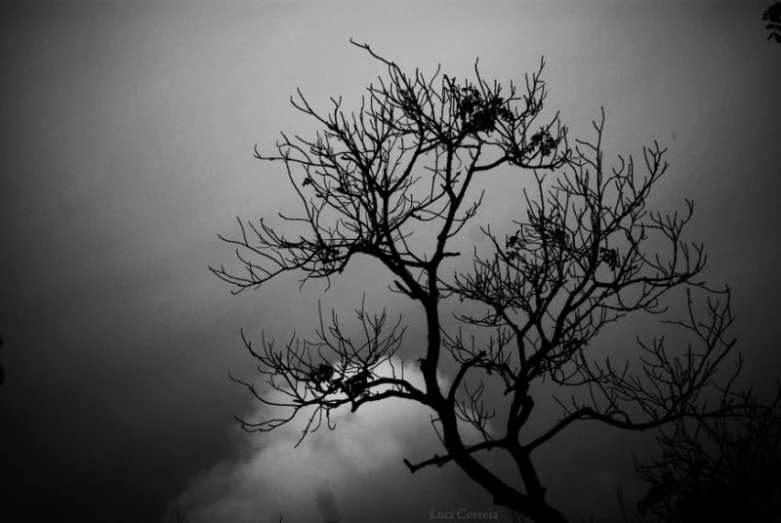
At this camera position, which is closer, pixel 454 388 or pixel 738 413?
pixel 738 413

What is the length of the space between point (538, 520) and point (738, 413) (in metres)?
2.55

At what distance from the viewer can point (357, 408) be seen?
17.0ft

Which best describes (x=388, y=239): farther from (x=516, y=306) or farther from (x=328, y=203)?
(x=516, y=306)

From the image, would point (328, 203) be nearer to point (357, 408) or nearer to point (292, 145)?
point (292, 145)

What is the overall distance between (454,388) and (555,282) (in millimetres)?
1994

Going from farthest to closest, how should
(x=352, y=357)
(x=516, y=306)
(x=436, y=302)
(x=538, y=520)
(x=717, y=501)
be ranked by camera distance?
(x=516, y=306), (x=352, y=357), (x=436, y=302), (x=538, y=520), (x=717, y=501)

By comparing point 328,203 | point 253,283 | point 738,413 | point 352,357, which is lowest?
point 738,413


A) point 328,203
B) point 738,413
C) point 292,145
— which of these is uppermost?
point 292,145

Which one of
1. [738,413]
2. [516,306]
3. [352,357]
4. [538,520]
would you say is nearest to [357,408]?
[352,357]

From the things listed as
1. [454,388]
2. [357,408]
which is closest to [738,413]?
[454,388]

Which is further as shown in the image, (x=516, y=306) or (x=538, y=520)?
(x=516, y=306)

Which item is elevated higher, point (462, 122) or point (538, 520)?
point (462, 122)

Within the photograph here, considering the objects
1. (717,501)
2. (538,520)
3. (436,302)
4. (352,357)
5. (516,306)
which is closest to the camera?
(717,501)

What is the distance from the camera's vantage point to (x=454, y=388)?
530 centimetres
